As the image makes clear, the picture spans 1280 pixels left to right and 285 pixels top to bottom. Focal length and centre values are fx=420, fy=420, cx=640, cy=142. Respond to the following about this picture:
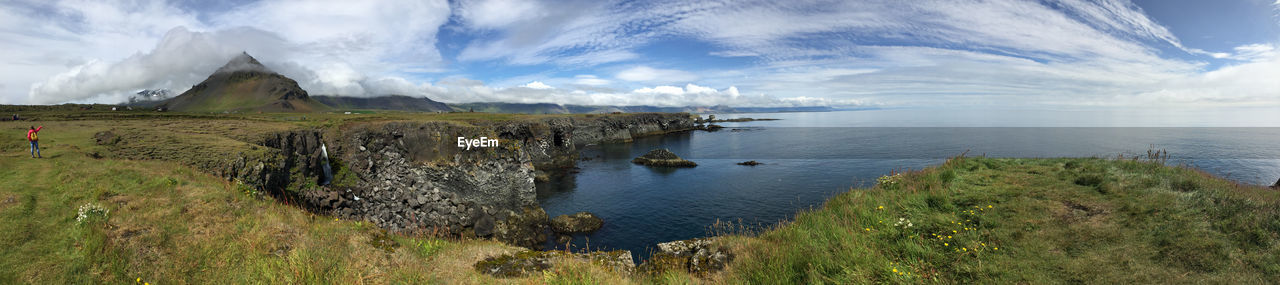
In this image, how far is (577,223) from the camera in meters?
31.3

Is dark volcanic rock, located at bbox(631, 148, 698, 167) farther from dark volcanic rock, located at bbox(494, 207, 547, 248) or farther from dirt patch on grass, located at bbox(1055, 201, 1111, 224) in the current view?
dirt patch on grass, located at bbox(1055, 201, 1111, 224)

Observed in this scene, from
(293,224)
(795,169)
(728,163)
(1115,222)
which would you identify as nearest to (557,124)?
(728,163)

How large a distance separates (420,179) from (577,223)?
11607 millimetres

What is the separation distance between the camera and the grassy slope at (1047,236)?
7406 mm

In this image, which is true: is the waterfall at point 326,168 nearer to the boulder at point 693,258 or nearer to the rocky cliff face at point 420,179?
the rocky cliff face at point 420,179

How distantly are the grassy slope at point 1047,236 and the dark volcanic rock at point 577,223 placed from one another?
2001 cm

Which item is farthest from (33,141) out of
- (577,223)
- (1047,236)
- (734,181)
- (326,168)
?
(734,181)

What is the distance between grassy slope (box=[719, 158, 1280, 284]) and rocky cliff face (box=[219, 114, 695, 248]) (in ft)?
71.5

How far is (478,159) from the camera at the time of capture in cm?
3225

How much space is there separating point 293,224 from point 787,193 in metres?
38.0

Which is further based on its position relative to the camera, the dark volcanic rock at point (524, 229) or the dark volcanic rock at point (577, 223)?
the dark volcanic rock at point (577, 223)

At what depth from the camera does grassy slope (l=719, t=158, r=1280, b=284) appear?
741 centimetres

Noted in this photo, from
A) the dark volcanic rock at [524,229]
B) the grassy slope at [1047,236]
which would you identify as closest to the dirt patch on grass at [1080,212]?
the grassy slope at [1047,236]

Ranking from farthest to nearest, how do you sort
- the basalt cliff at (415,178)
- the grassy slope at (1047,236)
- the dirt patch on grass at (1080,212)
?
the basalt cliff at (415,178) < the dirt patch on grass at (1080,212) < the grassy slope at (1047,236)
